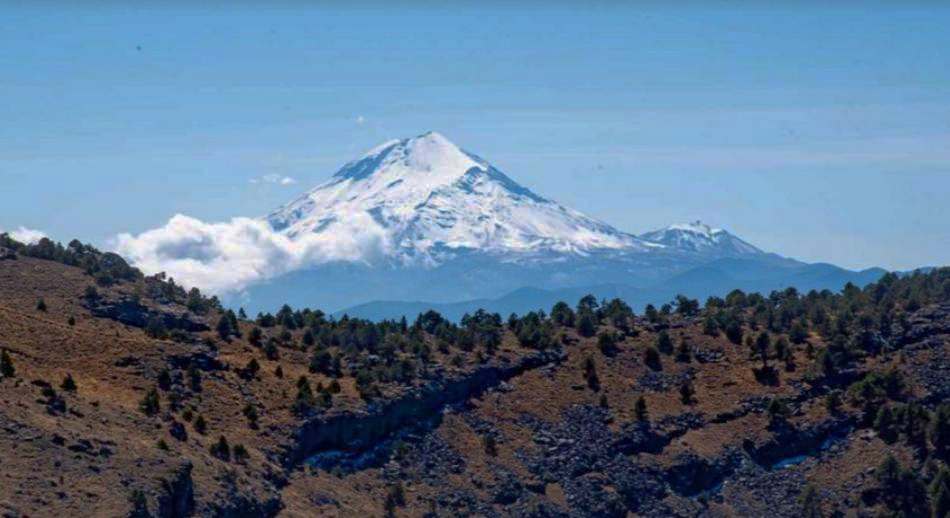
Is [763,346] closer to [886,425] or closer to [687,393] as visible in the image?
[687,393]

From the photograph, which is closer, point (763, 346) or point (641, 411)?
point (641, 411)

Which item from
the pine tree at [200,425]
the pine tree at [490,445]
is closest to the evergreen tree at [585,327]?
the pine tree at [490,445]

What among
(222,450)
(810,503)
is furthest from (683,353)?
(222,450)

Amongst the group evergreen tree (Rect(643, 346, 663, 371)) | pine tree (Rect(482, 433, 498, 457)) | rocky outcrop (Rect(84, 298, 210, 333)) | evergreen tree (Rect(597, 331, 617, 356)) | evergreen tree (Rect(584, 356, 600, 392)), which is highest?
rocky outcrop (Rect(84, 298, 210, 333))

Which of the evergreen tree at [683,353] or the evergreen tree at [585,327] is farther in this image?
the evergreen tree at [585,327]

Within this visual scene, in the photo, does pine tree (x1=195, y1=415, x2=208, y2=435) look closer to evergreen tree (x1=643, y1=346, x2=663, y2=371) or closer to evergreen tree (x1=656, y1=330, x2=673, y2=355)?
evergreen tree (x1=643, y1=346, x2=663, y2=371)

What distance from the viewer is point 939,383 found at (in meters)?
151

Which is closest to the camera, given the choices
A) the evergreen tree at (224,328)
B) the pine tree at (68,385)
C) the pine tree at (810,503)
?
the pine tree at (68,385)

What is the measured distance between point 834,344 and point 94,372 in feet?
247

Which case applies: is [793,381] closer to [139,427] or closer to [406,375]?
[406,375]

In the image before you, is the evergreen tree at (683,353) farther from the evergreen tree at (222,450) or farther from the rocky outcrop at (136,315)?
the evergreen tree at (222,450)

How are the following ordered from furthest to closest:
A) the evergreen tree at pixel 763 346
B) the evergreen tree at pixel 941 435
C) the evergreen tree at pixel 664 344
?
the evergreen tree at pixel 664 344 → the evergreen tree at pixel 763 346 → the evergreen tree at pixel 941 435

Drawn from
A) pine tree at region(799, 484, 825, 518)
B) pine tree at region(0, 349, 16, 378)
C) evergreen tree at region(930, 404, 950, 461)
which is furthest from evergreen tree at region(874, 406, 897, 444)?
pine tree at region(0, 349, 16, 378)

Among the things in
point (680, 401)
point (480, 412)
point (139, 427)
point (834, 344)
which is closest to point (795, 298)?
point (834, 344)
